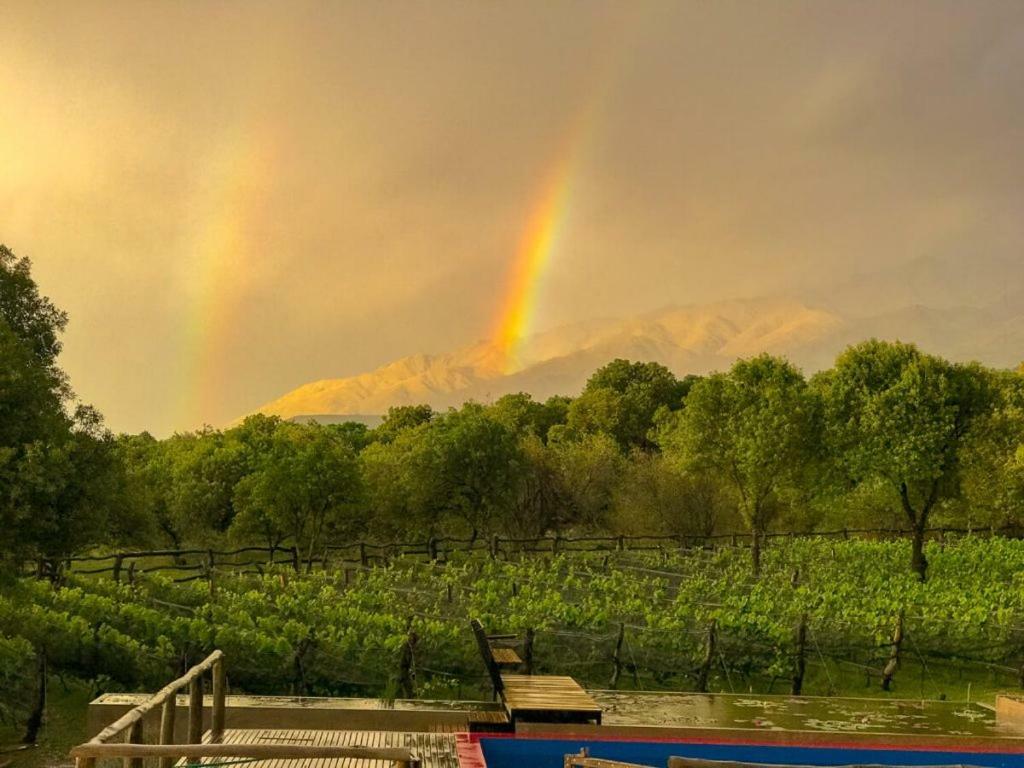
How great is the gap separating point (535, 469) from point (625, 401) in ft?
83.9

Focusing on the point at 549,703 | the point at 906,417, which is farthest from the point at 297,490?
the point at 549,703

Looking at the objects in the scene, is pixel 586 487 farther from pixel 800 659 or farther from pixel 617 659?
pixel 617 659

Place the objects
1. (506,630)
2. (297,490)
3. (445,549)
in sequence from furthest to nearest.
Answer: (445,549) < (297,490) < (506,630)

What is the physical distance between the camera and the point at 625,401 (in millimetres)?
75688

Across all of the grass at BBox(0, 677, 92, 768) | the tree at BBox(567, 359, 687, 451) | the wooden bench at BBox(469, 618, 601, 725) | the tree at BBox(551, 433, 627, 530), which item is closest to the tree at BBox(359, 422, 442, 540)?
the tree at BBox(551, 433, 627, 530)

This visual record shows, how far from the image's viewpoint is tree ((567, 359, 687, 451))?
74062mm

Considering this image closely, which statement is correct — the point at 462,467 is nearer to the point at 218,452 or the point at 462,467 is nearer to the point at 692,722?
the point at 218,452

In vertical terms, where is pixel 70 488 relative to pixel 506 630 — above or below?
above

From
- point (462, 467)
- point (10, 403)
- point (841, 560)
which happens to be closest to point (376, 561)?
point (462, 467)

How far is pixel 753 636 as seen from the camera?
19.1m

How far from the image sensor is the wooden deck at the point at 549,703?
38.9 ft

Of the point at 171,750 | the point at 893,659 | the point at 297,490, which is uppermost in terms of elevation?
the point at 297,490

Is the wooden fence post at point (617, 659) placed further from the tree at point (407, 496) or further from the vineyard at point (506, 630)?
the tree at point (407, 496)

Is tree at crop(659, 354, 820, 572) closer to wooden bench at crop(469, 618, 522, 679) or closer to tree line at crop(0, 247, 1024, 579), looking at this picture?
tree line at crop(0, 247, 1024, 579)
